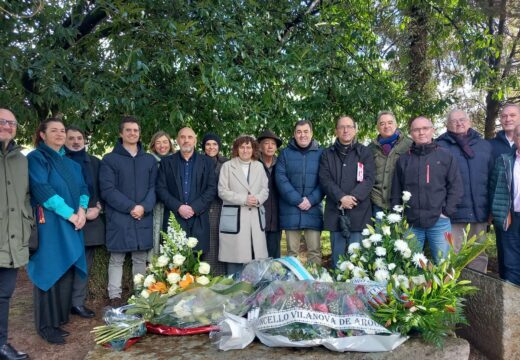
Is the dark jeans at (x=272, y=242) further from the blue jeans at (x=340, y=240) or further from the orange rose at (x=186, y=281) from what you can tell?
the orange rose at (x=186, y=281)

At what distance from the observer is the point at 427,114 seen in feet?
21.3

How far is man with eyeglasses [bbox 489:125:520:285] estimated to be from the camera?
13.6 feet

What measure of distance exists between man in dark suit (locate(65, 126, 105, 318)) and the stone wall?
141 inches

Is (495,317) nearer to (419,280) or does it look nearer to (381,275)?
(419,280)

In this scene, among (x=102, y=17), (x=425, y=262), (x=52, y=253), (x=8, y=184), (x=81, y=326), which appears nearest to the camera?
(x=425, y=262)

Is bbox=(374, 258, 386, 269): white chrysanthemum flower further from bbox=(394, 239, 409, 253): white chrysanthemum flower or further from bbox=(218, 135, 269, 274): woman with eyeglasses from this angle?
bbox=(218, 135, 269, 274): woman with eyeglasses

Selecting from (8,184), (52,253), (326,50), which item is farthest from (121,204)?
(326,50)

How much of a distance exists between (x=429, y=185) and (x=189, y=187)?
2509 mm

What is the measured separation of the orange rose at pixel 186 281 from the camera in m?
3.04

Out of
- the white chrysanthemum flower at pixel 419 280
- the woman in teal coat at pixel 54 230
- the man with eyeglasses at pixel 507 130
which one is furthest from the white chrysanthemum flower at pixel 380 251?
the woman in teal coat at pixel 54 230

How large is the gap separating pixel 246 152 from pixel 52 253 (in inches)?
86.9

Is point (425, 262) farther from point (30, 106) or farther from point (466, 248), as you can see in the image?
point (30, 106)

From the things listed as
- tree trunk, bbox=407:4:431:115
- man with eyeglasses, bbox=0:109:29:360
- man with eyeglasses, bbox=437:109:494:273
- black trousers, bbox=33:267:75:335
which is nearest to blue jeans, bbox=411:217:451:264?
man with eyeglasses, bbox=437:109:494:273

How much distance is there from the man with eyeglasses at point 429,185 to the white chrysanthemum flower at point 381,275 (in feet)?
4.51
